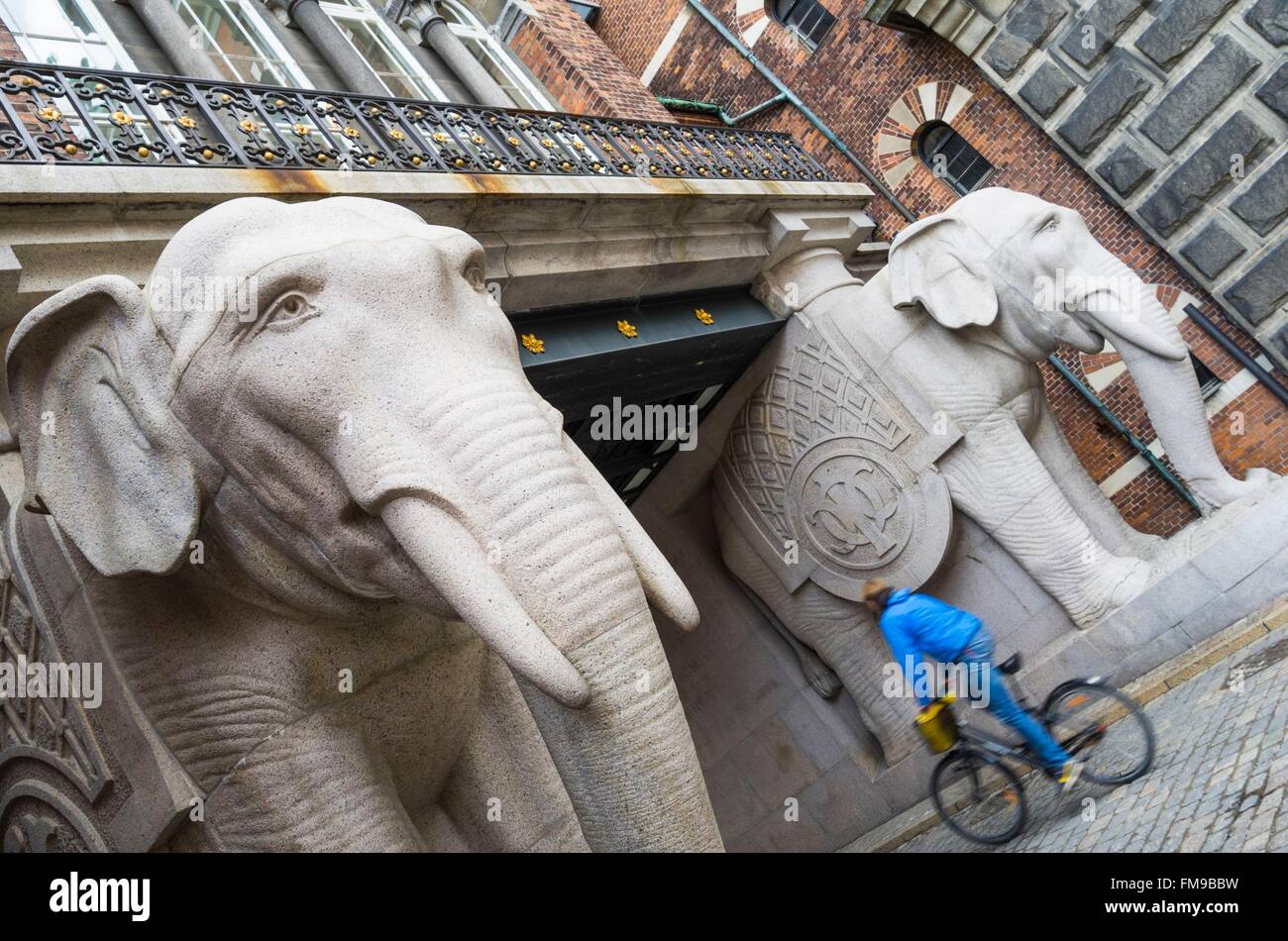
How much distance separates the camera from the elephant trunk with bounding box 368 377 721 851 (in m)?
3.60

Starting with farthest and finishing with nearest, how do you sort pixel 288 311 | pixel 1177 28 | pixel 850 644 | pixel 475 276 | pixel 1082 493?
1. pixel 1177 28
2. pixel 850 644
3. pixel 1082 493
4. pixel 475 276
5. pixel 288 311

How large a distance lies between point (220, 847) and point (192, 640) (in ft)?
2.83

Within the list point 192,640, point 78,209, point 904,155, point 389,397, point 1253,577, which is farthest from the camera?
point 904,155

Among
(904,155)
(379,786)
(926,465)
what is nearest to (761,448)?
(926,465)

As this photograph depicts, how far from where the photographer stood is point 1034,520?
30.5ft

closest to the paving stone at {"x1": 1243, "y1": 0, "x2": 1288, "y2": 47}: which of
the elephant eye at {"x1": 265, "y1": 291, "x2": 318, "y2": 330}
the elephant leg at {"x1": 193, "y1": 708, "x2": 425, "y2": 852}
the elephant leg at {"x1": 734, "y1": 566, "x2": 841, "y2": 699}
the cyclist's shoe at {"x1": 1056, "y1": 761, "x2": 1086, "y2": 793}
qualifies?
the elephant leg at {"x1": 734, "y1": 566, "x2": 841, "y2": 699}

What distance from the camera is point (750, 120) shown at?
1578cm

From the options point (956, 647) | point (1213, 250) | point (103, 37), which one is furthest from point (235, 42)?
point (1213, 250)

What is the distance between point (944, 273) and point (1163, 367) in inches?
75.2

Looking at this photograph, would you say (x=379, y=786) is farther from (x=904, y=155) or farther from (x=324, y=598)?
(x=904, y=155)

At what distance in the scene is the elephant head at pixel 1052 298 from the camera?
898cm

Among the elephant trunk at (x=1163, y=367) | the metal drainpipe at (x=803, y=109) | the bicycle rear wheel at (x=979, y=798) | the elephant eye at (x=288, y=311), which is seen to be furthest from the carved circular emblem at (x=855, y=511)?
the elephant eye at (x=288, y=311)

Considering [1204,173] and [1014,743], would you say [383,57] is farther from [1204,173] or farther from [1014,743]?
[1014,743]

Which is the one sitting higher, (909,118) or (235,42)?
(909,118)
